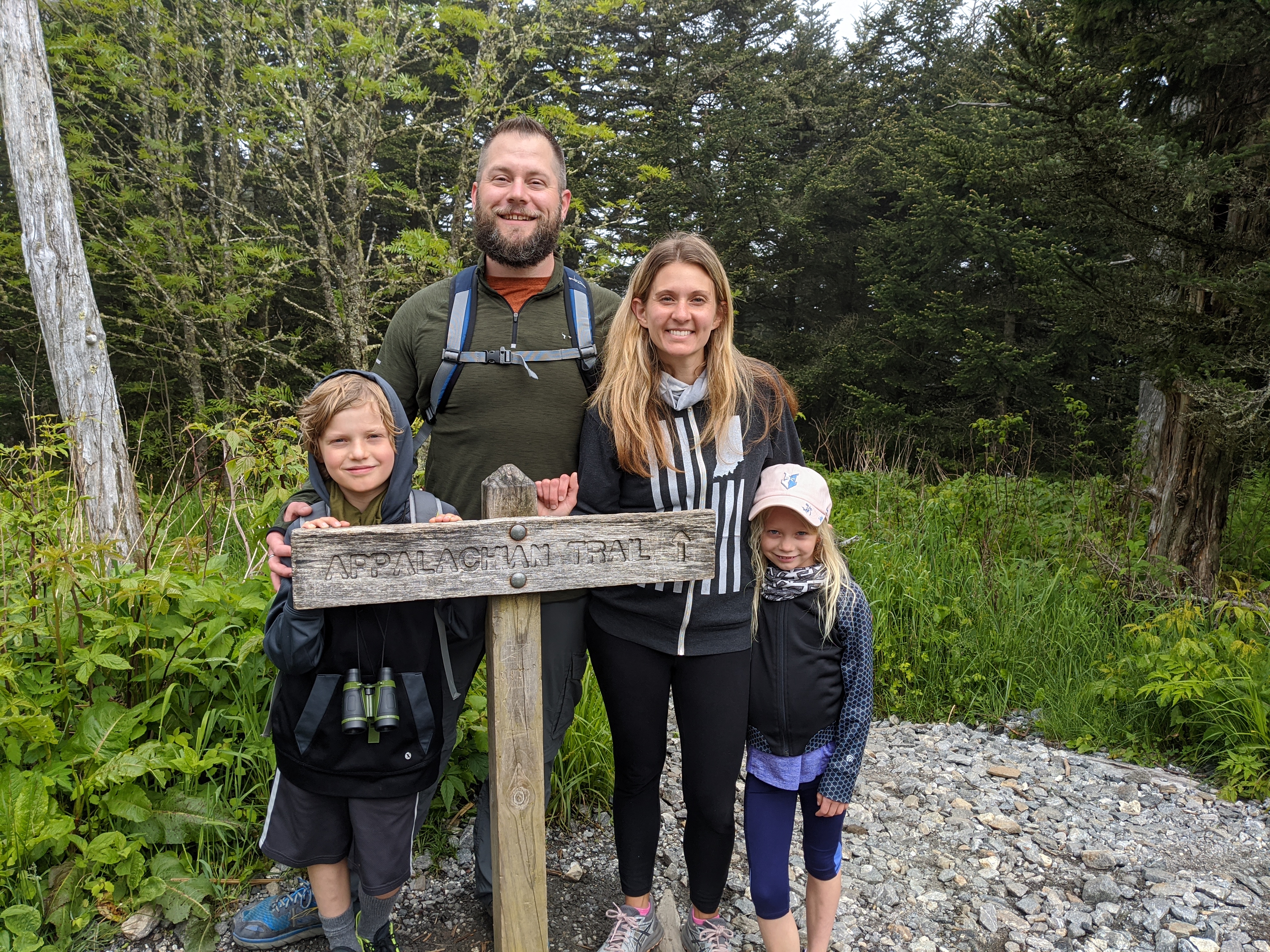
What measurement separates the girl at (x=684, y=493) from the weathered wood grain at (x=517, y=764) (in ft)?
1.05

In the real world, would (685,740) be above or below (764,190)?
below

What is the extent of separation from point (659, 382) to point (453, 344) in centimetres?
67

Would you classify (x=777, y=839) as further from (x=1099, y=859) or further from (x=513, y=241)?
(x=513, y=241)

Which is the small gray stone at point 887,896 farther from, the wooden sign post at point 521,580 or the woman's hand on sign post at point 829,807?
the wooden sign post at point 521,580

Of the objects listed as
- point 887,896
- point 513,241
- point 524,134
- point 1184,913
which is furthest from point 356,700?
point 1184,913

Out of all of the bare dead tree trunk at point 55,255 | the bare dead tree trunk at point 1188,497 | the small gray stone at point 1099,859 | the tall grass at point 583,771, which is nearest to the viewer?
the small gray stone at point 1099,859

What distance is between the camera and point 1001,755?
3764mm

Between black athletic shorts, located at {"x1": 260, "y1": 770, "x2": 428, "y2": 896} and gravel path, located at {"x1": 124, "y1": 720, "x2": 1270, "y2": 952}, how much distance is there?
23.3 inches

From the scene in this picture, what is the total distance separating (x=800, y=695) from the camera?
2.10 m

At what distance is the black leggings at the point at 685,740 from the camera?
2092mm

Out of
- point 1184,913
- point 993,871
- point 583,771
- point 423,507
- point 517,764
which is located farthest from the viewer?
point 583,771

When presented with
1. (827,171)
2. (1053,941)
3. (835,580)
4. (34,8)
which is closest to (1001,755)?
(1053,941)

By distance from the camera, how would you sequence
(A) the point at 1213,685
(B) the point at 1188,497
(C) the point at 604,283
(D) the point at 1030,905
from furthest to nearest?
1. (C) the point at 604,283
2. (B) the point at 1188,497
3. (A) the point at 1213,685
4. (D) the point at 1030,905

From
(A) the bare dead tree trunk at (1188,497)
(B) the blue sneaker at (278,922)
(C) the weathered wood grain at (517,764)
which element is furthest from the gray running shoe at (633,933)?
(A) the bare dead tree trunk at (1188,497)
